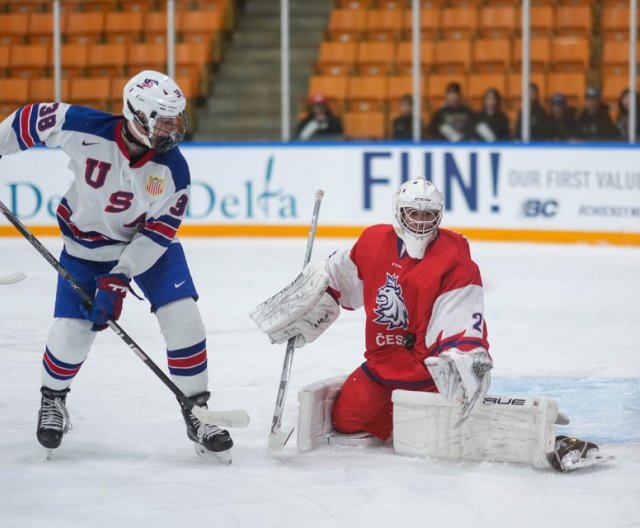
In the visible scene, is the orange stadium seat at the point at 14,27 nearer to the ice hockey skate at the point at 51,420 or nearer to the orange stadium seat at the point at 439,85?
the orange stadium seat at the point at 439,85

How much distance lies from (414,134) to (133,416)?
5555mm

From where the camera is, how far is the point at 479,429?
363cm

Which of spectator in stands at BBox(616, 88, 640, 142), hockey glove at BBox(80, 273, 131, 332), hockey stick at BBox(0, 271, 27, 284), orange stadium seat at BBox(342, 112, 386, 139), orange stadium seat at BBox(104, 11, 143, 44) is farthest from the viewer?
orange stadium seat at BBox(104, 11, 143, 44)

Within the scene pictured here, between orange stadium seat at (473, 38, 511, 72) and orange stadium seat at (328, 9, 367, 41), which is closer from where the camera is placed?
orange stadium seat at (473, 38, 511, 72)

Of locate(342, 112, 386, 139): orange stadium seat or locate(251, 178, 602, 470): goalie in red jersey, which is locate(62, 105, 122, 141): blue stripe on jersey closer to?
locate(251, 178, 602, 470): goalie in red jersey

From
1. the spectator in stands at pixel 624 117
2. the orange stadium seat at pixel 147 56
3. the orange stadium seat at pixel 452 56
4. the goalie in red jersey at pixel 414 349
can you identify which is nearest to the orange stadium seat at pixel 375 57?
the orange stadium seat at pixel 452 56

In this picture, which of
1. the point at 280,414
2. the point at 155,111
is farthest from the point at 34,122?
the point at 280,414

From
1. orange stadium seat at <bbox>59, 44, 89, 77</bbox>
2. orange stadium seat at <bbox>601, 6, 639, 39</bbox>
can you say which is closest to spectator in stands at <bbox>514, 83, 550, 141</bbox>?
orange stadium seat at <bbox>601, 6, 639, 39</bbox>

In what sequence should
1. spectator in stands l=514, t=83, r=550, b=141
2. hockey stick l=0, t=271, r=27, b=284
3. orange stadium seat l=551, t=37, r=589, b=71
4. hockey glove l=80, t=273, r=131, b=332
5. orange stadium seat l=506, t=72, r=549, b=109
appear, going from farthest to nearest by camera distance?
orange stadium seat l=551, t=37, r=589, b=71, orange stadium seat l=506, t=72, r=549, b=109, spectator in stands l=514, t=83, r=550, b=141, hockey stick l=0, t=271, r=27, b=284, hockey glove l=80, t=273, r=131, b=332

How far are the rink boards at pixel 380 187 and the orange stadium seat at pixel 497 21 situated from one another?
94cm

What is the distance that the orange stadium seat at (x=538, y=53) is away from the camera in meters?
9.28

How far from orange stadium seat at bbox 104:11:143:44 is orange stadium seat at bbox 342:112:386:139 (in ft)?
6.25

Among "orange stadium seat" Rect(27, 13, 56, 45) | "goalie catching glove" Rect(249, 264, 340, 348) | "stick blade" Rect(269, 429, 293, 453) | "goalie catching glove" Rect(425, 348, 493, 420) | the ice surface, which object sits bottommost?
the ice surface

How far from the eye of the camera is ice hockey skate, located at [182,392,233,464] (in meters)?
3.62
